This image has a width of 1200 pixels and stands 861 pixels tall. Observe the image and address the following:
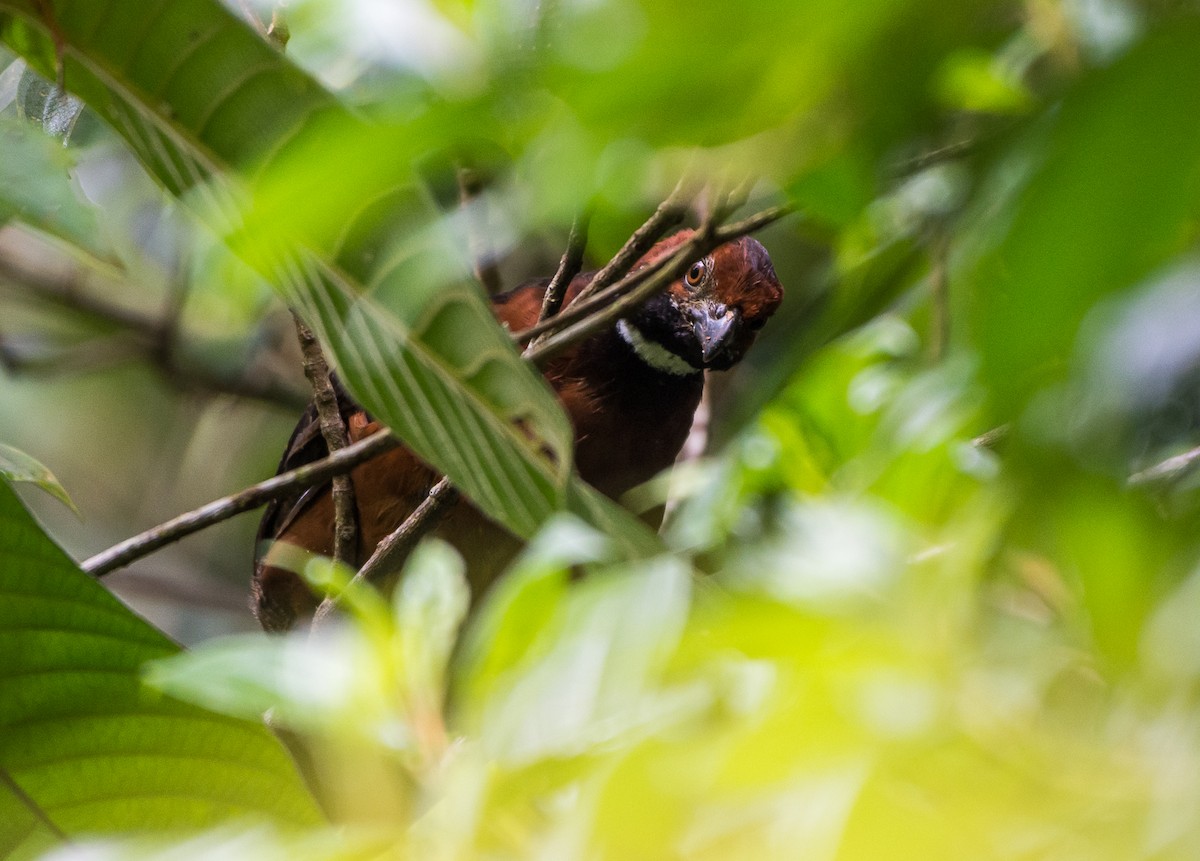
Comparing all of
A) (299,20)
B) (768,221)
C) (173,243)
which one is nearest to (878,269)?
(768,221)

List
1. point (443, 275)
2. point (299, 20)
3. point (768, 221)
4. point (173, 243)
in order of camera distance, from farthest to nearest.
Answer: point (173, 243) → point (299, 20) → point (768, 221) → point (443, 275)

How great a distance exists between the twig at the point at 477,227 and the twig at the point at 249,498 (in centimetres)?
29

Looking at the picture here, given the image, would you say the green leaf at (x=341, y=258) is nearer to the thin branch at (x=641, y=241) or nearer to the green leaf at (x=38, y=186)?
the green leaf at (x=38, y=186)

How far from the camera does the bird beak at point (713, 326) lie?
2.43m

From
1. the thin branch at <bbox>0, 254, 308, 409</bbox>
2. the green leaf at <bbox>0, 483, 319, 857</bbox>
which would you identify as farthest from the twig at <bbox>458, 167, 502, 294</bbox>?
the thin branch at <bbox>0, 254, 308, 409</bbox>

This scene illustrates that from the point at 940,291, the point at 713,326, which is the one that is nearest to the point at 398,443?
the point at 940,291

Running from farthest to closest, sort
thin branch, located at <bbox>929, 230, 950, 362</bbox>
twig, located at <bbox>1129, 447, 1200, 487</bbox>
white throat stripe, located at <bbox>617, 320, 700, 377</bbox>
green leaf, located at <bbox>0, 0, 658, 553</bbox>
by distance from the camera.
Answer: white throat stripe, located at <bbox>617, 320, 700, 377</bbox> → twig, located at <bbox>1129, 447, 1200, 487</bbox> → green leaf, located at <bbox>0, 0, 658, 553</bbox> → thin branch, located at <bbox>929, 230, 950, 362</bbox>

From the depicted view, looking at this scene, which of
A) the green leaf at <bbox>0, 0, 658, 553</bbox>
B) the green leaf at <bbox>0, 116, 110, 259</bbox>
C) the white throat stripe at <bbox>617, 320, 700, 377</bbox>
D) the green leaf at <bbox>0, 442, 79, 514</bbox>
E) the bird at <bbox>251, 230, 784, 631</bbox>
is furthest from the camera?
the white throat stripe at <bbox>617, 320, 700, 377</bbox>

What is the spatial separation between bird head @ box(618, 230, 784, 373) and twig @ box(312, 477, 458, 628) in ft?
2.83

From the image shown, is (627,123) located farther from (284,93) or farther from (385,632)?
(284,93)

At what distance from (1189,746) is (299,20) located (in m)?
1.57

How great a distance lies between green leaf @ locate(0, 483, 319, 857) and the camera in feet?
3.98

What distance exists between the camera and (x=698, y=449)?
2.91 metres

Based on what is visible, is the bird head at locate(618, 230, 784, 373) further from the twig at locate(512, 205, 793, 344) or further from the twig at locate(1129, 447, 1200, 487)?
the twig at locate(1129, 447, 1200, 487)
